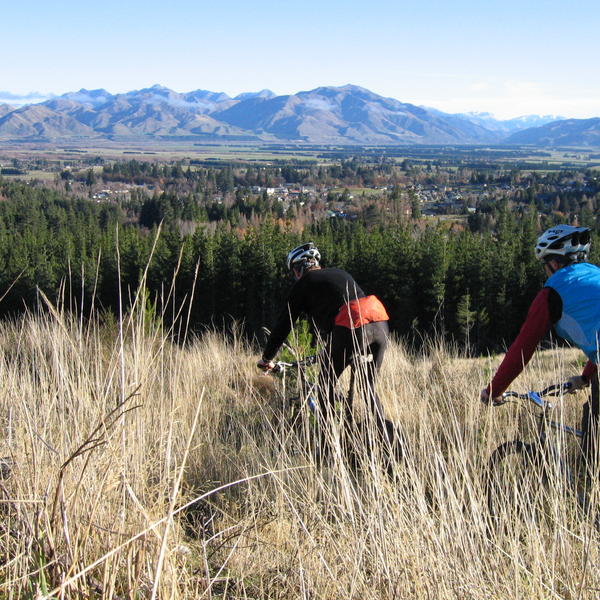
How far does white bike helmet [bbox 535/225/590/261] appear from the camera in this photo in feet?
11.0

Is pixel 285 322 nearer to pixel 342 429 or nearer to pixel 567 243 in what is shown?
pixel 342 429

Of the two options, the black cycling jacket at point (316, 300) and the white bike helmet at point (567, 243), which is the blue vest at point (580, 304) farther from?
the black cycling jacket at point (316, 300)

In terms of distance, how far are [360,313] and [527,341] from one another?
111cm

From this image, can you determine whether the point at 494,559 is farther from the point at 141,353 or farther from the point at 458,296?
the point at 458,296

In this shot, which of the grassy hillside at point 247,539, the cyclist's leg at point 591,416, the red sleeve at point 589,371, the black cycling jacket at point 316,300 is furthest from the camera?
the black cycling jacket at point 316,300

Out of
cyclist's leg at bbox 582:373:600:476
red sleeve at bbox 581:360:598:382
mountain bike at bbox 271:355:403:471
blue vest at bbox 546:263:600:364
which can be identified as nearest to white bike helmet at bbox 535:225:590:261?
blue vest at bbox 546:263:600:364

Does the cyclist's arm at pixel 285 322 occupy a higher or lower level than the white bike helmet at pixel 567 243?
lower

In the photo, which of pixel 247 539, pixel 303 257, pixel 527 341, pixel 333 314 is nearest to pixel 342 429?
pixel 247 539

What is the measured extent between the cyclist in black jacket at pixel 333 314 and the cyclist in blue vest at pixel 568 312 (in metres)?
0.93

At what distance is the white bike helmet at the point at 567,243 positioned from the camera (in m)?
3.35

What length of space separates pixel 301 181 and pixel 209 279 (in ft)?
382

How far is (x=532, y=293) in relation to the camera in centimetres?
3553

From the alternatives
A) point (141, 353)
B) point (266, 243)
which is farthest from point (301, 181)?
point (141, 353)

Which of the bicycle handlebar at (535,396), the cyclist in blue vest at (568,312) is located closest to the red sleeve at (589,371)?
the cyclist in blue vest at (568,312)
